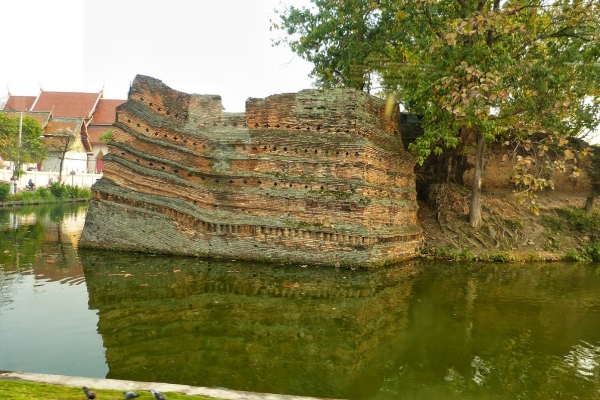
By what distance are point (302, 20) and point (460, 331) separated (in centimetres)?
1299

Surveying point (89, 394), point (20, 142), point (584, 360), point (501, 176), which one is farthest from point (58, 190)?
point (584, 360)

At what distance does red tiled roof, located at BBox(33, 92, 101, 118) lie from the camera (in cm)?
4053

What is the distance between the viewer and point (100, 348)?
4922 millimetres

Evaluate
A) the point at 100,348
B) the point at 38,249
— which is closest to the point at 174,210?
the point at 38,249

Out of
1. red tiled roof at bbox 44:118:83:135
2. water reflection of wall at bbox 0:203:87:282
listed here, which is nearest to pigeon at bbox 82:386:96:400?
water reflection of wall at bbox 0:203:87:282

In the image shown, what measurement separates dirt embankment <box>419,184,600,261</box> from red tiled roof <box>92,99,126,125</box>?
3758 cm

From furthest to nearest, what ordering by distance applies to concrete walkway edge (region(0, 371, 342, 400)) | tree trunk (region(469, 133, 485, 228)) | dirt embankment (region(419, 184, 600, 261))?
A: tree trunk (region(469, 133, 485, 228)), dirt embankment (region(419, 184, 600, 261)), concrete walkway edge (region(0, 371, 342, 400))

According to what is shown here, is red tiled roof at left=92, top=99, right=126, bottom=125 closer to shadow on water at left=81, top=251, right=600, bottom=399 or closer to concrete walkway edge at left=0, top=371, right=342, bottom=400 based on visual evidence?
shadow on water at left=81, top=251, right=600, bottom=399

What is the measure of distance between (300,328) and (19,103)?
147 feet

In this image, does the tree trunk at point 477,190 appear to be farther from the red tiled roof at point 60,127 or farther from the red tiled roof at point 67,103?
the red tiled roof at point 67,103

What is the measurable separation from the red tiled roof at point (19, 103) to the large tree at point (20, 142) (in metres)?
13.2

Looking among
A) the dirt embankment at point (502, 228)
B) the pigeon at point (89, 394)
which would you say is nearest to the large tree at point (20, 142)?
the dirt embankment at point (502, 228)

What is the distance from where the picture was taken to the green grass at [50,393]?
3076 mm

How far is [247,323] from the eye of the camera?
5.98m
